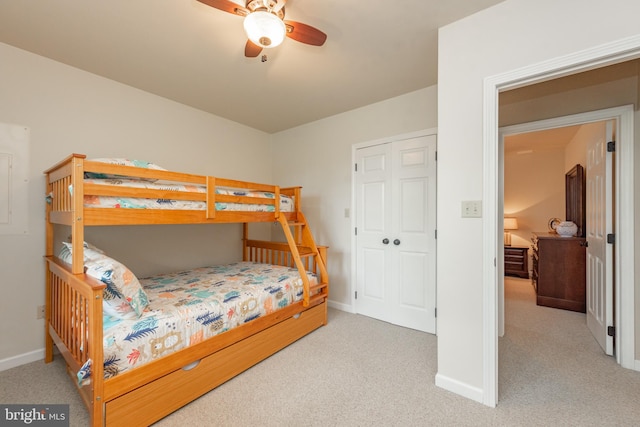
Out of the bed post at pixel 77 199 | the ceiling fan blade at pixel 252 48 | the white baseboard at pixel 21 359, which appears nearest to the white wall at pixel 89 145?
the white baseboard at pixel 21 359

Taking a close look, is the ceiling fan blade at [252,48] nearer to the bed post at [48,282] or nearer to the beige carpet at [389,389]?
the bed post at [48,282]

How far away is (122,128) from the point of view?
2.57m

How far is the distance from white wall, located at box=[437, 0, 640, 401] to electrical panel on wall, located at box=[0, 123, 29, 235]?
10.5 feet

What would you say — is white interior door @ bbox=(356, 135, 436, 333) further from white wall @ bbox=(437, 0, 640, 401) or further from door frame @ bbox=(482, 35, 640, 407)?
door frame @ bbox=(482, 35, 640, 407)

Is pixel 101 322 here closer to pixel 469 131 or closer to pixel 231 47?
pixel 231 47

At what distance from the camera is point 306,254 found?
275cm

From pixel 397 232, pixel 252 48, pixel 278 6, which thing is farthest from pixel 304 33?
pixel 397 232

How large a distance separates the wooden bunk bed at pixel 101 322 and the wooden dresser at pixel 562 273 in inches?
126

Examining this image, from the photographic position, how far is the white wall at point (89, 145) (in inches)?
80.2

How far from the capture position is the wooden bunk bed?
1.33m

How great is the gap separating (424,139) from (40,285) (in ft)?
12.1

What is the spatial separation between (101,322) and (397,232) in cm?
254

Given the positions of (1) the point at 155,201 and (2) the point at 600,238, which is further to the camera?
(2) the point at 600,238

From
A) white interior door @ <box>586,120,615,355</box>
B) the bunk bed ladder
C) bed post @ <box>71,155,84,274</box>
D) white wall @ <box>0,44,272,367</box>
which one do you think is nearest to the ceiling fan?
bed post @ <box>71,155,84,274</box>
